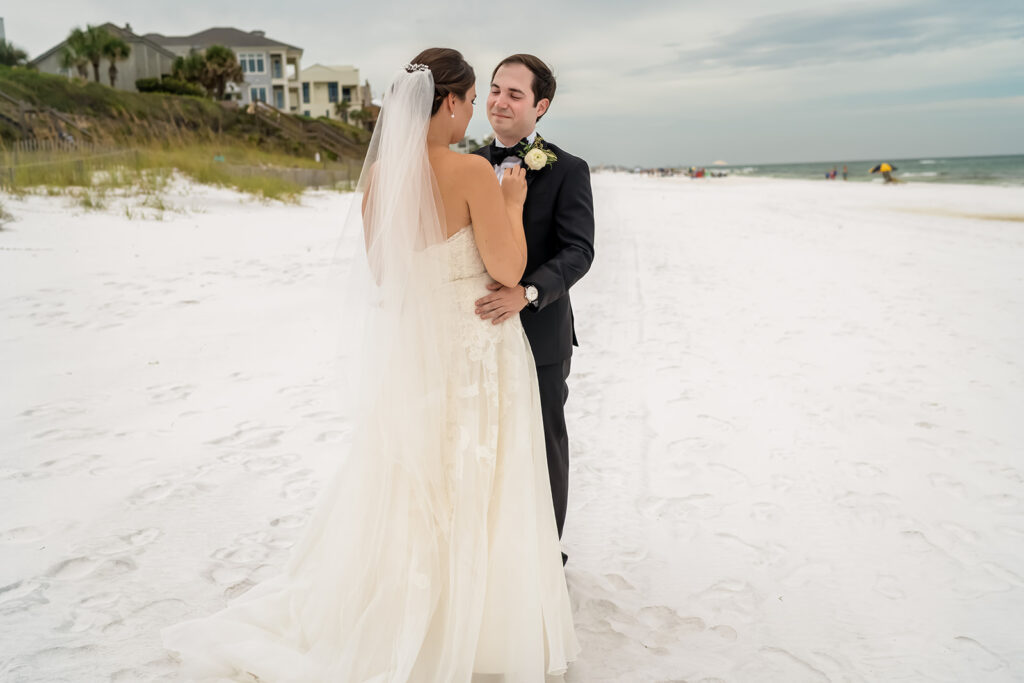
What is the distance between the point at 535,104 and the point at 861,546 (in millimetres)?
2779

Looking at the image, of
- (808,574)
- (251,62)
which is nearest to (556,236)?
(808,574)

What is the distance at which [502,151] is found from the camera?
9.44ft

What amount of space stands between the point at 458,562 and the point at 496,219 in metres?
1.18

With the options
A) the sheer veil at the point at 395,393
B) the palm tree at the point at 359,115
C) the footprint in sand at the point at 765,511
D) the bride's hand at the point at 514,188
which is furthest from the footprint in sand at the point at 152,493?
the palm tree at the point at 359,115

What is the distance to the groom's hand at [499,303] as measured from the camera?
2475 mm

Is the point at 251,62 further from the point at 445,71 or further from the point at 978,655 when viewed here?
the point at 978,655

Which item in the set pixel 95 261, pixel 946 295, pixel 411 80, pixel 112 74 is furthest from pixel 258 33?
pixel 411 80

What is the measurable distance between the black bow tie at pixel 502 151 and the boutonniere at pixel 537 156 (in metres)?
0.06

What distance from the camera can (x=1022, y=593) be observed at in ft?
10.5

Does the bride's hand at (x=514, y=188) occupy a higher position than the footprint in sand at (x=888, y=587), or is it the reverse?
the bride's hand at (x=514, y=188)

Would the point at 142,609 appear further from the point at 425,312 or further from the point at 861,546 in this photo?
the point at 861,546

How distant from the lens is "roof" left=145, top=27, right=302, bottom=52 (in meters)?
55.0

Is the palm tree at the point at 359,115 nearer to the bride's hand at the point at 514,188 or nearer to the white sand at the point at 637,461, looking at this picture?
the white sand at the point at 637,461

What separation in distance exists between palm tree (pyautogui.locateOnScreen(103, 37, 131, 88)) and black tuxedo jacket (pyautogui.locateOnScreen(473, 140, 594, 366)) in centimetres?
4437
